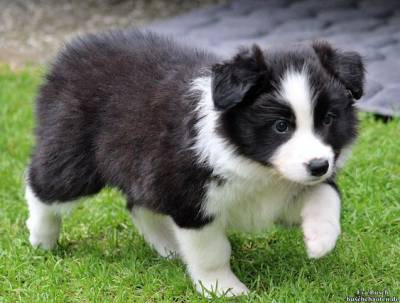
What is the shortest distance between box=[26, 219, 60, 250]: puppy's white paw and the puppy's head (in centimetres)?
148

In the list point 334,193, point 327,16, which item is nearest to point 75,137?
point 334,193

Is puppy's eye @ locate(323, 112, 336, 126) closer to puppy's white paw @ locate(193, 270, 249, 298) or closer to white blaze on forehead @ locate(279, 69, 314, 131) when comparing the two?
white blaze on forehead @ locate(279, 69, 314, 131)

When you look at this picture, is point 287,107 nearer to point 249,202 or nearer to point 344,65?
point 344,65

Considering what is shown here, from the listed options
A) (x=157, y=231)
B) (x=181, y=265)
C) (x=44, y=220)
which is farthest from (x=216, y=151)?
(x=44, y=220)

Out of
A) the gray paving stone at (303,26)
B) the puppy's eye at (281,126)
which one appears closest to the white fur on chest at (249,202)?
the puppy's eye at (281,126)

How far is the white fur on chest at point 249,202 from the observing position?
3678 mm

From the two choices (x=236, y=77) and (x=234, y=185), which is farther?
(x=234, y=185)

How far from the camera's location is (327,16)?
8.89 m

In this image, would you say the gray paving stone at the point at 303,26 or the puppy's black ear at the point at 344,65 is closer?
the puppy's black ear at the point at 344,65

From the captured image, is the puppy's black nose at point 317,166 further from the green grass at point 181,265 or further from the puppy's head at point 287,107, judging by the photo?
the green grass at point 181,265

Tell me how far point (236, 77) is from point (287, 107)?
0.25 meters

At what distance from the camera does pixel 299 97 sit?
334cm

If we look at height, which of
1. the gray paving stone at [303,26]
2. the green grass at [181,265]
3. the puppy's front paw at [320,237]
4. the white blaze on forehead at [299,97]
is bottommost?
the gray paving stone at [303,26]

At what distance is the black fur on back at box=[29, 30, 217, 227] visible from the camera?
378 centimetres
